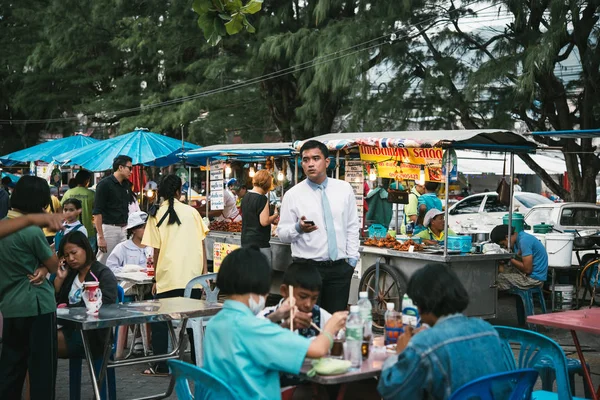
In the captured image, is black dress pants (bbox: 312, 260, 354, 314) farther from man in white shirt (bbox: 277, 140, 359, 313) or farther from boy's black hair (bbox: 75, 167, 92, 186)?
boy's black hair (bbox: 75, 167, 92, 186)

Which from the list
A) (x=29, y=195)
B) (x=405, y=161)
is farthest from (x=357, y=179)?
(x=29, y=195)

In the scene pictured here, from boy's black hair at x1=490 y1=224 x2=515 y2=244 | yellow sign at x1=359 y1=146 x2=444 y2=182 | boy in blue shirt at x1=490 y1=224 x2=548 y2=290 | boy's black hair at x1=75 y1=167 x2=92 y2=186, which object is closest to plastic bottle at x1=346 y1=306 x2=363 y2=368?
yellow sign at x1=359 y1=146 x2=444 y2=182

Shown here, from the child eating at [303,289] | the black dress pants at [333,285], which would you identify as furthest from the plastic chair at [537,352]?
the black dress pants at [333,285]

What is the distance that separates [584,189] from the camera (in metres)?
16.7

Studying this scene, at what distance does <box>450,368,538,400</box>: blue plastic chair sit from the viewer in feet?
11.9

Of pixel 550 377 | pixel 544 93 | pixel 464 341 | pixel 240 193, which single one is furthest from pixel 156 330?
pixel 544 93

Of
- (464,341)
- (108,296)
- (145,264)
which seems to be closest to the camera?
(464,341)

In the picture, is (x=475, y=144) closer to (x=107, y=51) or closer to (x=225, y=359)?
(x=225, y=359)

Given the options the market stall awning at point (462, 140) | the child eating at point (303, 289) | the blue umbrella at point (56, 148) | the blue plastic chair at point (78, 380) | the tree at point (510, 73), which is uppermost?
the tree at point (510, 73)

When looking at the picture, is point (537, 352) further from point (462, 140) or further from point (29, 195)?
point (462, 140)

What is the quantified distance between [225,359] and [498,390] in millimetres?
1274

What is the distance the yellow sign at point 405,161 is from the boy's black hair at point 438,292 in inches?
233

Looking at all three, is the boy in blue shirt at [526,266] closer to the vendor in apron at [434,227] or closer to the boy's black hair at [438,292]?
the vendor in apron at [434,227]

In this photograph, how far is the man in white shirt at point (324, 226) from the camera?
670 cm
